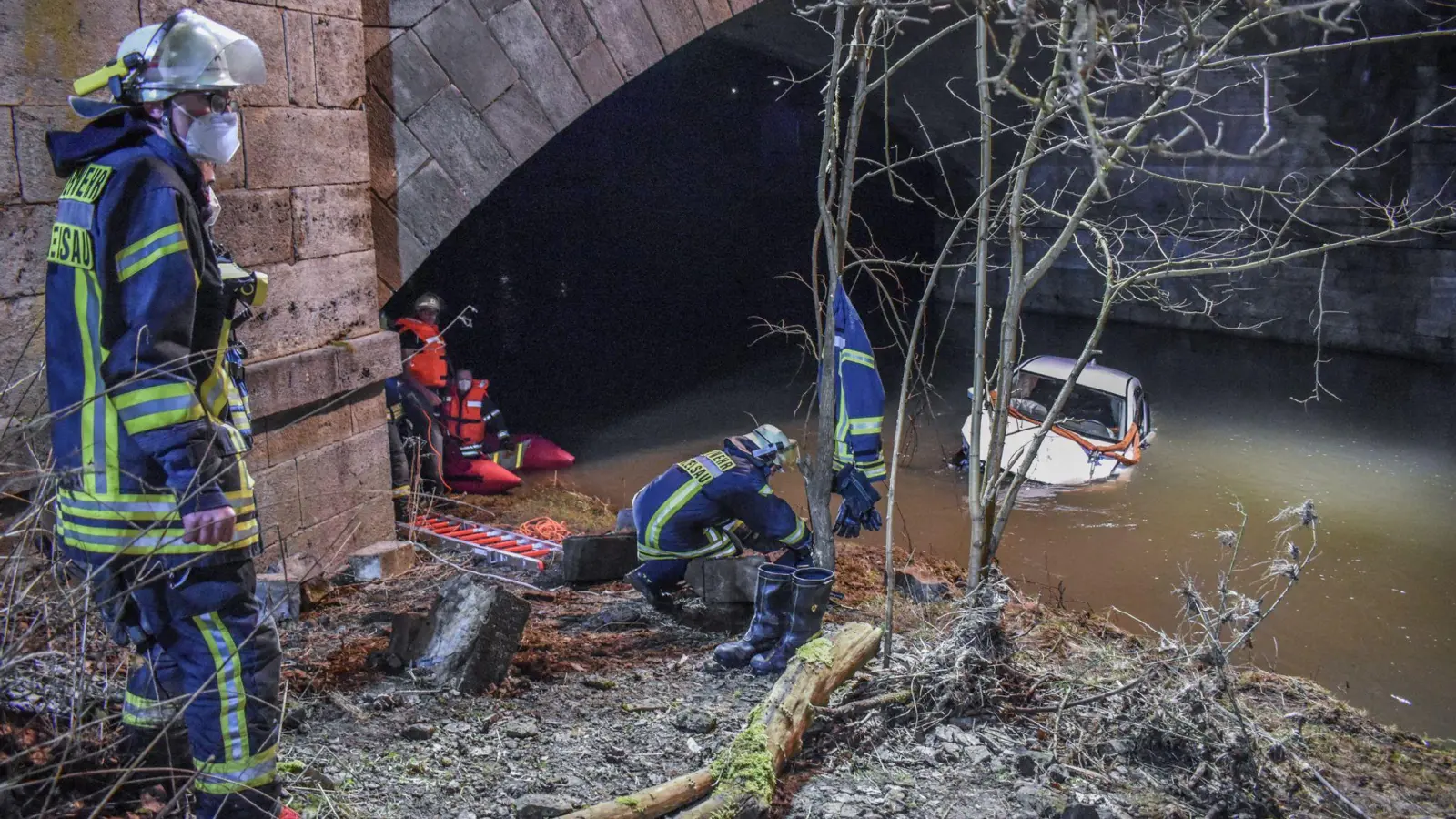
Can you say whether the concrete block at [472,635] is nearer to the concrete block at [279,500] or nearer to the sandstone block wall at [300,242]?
the sandstone block wall at [300,242]

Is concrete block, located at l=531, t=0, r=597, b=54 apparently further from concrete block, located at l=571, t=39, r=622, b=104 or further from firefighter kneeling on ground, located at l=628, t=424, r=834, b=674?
firefighter kneeling on ground, located at l=628, t=424, r=834, b=674

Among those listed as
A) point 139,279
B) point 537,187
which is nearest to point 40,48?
point 139,279

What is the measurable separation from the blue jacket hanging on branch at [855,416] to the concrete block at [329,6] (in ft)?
8.97

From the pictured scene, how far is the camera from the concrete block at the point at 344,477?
5535 mm

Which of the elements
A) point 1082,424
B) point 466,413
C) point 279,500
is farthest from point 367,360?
point 1082,424

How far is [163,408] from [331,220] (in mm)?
3100

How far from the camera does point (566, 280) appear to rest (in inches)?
607

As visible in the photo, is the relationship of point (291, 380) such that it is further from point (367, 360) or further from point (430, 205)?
point (430, 205)

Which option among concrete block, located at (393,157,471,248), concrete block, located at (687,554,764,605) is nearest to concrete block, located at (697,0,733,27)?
concrete block, located at (393,157,471,248)

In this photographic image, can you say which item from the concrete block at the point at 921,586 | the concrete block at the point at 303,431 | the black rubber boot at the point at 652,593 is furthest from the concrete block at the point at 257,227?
the concrete block at the point at 921,586

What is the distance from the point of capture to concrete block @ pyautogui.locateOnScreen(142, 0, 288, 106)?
185 inches

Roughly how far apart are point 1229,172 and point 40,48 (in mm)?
15121

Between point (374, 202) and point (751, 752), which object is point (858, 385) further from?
point (374, 202)

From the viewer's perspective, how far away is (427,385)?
941 cm
